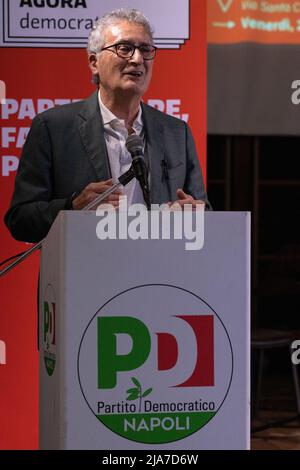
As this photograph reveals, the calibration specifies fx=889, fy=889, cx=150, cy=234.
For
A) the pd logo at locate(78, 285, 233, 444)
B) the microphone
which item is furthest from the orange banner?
the pd logo at locate(78, 285, 233, 444)

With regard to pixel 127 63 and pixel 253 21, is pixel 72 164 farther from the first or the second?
pixel 253 21

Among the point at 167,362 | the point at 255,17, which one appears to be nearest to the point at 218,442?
the point at 167,362

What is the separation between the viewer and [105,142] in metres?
2.51

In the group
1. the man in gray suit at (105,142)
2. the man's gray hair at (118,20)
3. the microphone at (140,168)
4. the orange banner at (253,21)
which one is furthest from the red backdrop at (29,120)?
the orange banner at (253,21)

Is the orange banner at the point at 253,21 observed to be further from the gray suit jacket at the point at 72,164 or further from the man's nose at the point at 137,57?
the man's nose at the point at 137,57

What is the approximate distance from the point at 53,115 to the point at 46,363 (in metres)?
0.99

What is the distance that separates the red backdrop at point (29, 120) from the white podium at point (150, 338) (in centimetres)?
146

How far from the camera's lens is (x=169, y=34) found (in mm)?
3070

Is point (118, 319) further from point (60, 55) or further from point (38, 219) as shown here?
point (60, 55)

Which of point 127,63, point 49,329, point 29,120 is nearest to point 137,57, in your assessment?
point 127,63

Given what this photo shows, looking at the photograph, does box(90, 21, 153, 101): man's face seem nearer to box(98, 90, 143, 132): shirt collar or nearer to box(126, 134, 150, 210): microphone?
box(98, 90, 143, 132): shirt collar

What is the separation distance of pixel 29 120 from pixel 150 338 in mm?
1627

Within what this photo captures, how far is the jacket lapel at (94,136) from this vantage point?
247 centimetres

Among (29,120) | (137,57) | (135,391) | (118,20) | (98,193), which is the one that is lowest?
(135,391)
